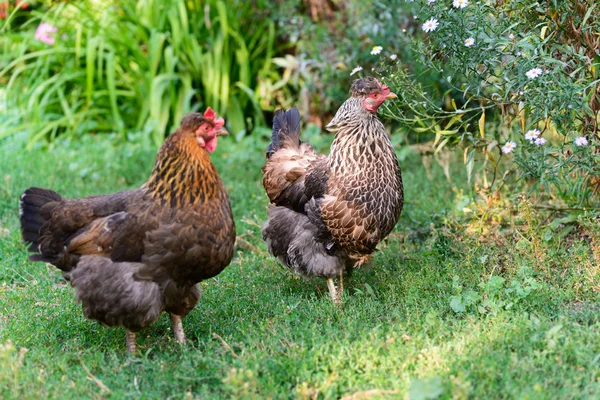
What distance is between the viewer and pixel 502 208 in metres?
5.57

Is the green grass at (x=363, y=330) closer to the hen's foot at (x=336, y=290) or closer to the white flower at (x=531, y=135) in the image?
the hen's foot at (x=336, y=290)

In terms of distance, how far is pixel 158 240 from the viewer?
3.95 metres

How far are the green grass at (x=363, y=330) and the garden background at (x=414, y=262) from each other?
0.01m

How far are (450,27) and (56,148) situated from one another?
5.89 meters

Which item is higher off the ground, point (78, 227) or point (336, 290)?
point (78, 227)

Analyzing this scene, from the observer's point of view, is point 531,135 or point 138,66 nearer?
point 531,135

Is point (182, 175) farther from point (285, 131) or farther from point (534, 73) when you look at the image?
point (534, 73)

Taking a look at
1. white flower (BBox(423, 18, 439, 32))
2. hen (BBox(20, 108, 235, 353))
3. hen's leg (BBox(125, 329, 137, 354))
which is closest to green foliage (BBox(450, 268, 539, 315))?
hen (BBox(20, 108, 235, 353))

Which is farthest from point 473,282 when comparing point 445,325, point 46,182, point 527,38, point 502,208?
point 46,182

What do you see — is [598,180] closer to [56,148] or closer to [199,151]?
[199,151]

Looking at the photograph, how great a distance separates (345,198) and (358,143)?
38cm

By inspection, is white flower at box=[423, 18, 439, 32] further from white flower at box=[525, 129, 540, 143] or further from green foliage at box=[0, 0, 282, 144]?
green foliage at box=[0, 0, 282, 144]

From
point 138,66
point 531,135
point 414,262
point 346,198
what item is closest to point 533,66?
point 531,135

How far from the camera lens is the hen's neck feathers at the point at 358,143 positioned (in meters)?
4.72
